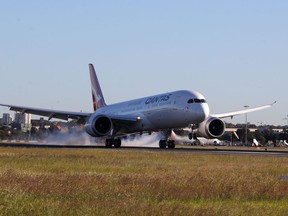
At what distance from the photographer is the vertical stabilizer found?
282 ft

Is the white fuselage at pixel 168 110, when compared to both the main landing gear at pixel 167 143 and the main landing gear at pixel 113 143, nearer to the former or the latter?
the main landing gear at pixel 167 143

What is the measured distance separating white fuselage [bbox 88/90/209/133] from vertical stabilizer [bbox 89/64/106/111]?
1161 cm

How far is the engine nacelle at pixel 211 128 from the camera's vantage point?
221 ft

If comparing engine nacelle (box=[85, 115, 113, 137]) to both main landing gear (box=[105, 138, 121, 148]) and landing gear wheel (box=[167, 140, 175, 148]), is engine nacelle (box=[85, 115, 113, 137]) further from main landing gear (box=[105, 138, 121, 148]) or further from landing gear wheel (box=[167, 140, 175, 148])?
landing gear wheel (box=[167, 140, 175, 148])

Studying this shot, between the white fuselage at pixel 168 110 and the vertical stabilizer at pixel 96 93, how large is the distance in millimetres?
11610

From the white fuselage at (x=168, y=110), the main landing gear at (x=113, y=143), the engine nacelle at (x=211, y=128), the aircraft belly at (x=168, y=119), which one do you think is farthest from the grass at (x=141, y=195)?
the main landing gear at (x=113, y=143)

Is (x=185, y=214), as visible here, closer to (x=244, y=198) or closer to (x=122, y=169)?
(x=244, y=198)

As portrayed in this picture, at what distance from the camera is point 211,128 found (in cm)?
6794

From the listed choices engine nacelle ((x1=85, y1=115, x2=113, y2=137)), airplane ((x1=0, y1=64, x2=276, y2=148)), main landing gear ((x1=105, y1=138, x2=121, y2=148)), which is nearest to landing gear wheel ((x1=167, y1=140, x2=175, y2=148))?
airplane ((x1=0, y1=64, x2=276, y2=148))

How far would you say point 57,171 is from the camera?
2702 cm

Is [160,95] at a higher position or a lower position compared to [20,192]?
higher

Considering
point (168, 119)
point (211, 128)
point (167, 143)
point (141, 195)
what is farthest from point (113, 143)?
point (141, 195)

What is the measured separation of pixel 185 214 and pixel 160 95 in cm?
5521

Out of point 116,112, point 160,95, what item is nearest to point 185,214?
point 160,95
